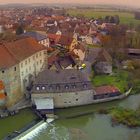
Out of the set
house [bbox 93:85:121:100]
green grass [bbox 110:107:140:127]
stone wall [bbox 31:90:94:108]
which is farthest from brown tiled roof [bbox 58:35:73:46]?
green grass [bbox 110:107:140:127]

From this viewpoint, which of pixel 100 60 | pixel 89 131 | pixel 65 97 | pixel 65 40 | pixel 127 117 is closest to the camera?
pixel 89 131

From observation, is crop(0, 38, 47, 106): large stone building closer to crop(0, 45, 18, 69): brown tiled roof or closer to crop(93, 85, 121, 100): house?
crop(0, 45, 18, 69): brown tiled roof

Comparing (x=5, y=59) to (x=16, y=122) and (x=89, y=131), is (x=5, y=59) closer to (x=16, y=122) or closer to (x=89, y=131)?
(x=16, y=122)

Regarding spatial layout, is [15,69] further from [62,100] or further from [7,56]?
[62,100]

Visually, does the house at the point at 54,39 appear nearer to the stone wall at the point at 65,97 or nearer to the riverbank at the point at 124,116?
the stone wall at the point at 65,97

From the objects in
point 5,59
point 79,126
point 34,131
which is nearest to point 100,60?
point 5,59

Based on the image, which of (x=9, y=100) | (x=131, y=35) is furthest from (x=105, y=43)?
(x=9, y=100)
